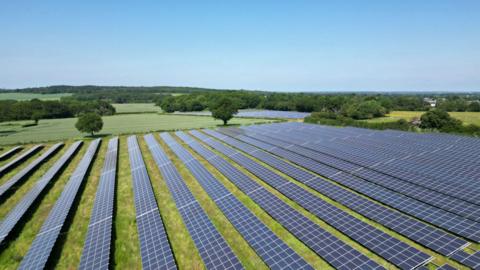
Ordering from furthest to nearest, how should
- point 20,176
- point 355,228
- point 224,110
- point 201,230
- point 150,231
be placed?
point 224,110, point 20,176, point 150,231, point 201,230, point 355,228

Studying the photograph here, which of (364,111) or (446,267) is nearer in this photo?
(446,267)

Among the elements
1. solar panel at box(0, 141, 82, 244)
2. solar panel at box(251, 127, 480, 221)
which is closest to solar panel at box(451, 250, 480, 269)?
solar panel at box(251, 127, 480, 221)

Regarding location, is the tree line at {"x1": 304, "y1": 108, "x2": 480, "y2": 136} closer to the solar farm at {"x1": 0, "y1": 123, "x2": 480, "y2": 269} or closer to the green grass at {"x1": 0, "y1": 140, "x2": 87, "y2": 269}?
Result: the solar farm at {"x1": 0, "y1": 123, "x2": 480, "y2": 269}

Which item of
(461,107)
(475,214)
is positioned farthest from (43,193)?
(461,107)

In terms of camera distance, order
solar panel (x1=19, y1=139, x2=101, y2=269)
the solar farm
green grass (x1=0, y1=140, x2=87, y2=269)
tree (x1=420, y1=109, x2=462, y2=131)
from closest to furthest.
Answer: the solar farm → solar panel (x1=19, y1=139, x2=101, y2=269) → green grass (x1=0, y1=140, x2=87, y2=269) → tree (x1=420, y1=109, x2=462, y2=131)

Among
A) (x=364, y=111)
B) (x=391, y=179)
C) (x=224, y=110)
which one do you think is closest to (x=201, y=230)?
(x=391, y=179)

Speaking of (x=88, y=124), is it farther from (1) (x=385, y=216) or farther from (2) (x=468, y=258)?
(2) (x=468, y=258)
